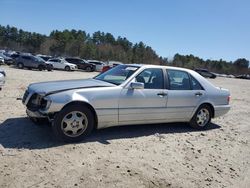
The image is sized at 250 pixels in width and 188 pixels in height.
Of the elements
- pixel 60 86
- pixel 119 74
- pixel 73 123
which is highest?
pixel 119 74

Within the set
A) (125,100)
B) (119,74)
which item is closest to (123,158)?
(125,100)

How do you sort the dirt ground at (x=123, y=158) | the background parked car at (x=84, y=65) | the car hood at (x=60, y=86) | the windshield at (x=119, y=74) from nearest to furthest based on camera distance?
1. the dirt ground at (x=123, y=158)
2. the car hood at (x=60, y=86)
3. the windshield at (x=119, y=74)
4. the background parked car at (x=84, y=65)

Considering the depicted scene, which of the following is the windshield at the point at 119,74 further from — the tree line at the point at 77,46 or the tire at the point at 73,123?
the tree line at the point at 77,46

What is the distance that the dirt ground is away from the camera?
401 cm

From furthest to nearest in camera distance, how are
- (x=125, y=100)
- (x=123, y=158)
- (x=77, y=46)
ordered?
(x=77, y=46), (x=125, y=100), (x=123, y=158)

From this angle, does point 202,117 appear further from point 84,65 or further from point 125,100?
point 84,65

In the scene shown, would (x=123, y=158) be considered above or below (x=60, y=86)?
below

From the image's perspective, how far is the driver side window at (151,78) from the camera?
247 inches

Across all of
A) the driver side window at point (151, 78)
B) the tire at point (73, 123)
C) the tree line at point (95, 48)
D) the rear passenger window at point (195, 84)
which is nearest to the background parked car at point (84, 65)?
the rear passenger window at point (195, 84)

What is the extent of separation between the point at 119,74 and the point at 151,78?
722 mm

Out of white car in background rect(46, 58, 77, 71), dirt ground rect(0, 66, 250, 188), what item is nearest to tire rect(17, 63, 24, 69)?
white car in background rect(46, 58, 77, 71)

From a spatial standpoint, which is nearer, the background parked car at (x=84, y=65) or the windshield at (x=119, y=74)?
the windshield at (x=119, y=74)

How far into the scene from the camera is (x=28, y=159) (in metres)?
Answer: 4.40

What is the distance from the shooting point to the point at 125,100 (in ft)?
19.1
